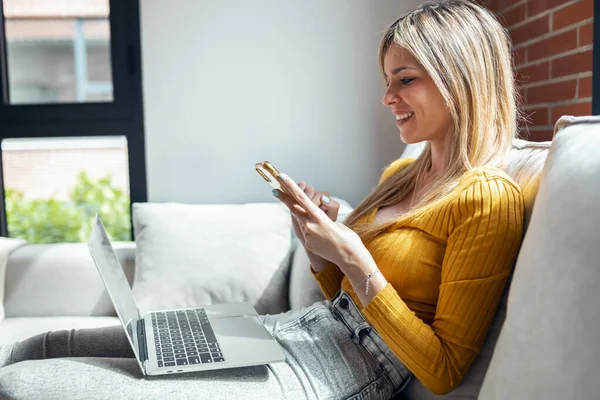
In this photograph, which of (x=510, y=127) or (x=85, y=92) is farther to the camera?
(x=85, y=92)

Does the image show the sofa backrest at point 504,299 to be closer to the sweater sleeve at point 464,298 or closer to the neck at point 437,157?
the sweater sleeve at point 464,298

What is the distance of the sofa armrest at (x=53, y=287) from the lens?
2014mm

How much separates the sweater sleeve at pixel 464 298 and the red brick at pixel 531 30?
1045 mm

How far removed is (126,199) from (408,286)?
201 centimetres

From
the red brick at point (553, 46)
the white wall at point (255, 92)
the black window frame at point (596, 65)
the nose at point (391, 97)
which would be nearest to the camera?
the nose at point (391, 97)

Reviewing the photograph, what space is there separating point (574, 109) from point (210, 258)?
1.23 meters

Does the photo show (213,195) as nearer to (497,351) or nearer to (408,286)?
(408,286)

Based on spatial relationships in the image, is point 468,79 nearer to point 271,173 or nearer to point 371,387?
point 271,173

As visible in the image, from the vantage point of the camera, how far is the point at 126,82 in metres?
2.46

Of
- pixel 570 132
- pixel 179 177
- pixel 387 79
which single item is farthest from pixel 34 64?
pixel 570 132

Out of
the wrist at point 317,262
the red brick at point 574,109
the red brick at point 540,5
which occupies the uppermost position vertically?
the red brick at point 540,5

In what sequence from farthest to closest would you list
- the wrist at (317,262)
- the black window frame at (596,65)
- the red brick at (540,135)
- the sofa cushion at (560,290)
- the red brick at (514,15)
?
1. the red brick at (514,15)
2. the red brick at (540,135)
3. the black window frame at (596,65)
4. the wrist at (317,262)
5. the sofa cushion at (560,290)

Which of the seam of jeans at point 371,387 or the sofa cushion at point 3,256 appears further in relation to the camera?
the sofa cushion at point 3,256

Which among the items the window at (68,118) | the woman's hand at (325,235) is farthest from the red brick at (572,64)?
the window at (68,118)
